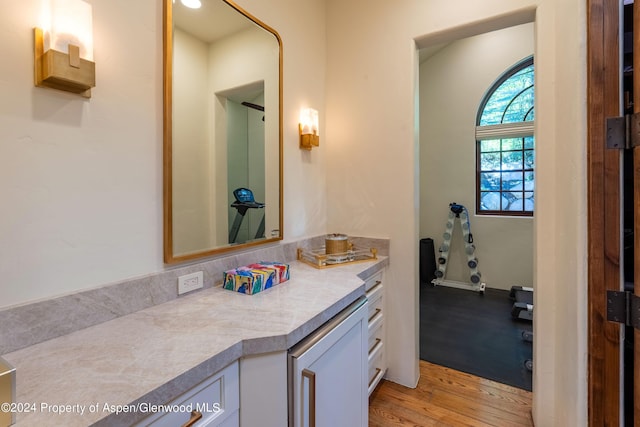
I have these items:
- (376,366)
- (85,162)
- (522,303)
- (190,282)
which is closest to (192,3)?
(85,162)

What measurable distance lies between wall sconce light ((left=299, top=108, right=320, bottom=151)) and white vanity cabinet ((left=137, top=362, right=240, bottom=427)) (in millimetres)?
1518

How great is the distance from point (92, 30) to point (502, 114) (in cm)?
454

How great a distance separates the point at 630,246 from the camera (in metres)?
1.09

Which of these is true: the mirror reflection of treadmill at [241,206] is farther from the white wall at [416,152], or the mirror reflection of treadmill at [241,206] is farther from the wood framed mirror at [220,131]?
the white wall at [416,152]

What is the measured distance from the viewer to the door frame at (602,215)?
3.44ft

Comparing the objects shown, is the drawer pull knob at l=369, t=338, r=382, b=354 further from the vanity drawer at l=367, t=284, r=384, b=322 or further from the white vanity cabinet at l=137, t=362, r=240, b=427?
the white vanity cabinet at l=137, t=362, r=240, b=427

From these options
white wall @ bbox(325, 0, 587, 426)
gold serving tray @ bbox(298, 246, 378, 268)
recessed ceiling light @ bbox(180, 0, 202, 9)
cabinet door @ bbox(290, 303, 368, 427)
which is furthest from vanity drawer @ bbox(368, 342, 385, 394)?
recessed ceiling light @ bbox(180, 0, 202, 9)

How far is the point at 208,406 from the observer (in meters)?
0.83

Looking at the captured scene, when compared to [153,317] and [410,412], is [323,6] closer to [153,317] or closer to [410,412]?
[153,317]

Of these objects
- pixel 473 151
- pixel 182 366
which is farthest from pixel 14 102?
pixel 473 151

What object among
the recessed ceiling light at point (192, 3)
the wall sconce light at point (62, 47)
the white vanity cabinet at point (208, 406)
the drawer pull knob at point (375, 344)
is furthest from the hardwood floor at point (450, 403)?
the recessed ceiling light at point (192, 3)

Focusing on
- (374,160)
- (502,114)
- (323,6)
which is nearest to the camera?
(374,160)

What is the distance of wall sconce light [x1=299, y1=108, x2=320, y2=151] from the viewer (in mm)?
2064

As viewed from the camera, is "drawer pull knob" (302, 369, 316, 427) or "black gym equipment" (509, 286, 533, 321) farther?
"black gym equipment" (509, 286, 533, 321)
